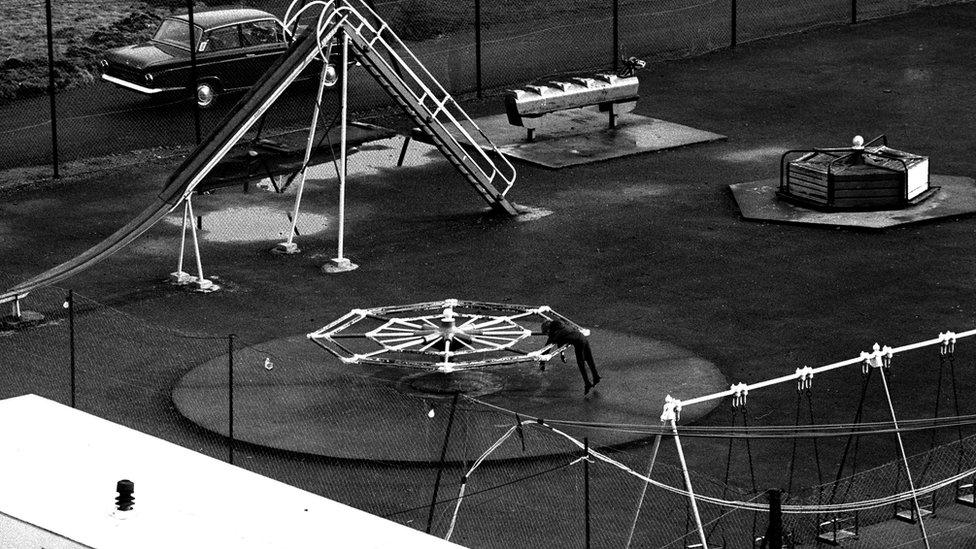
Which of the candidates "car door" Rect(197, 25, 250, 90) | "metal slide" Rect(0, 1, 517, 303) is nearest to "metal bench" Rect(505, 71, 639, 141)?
"metal slide" Rect(0, 1, 517, 303)

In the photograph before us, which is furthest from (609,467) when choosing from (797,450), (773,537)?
(773,537)

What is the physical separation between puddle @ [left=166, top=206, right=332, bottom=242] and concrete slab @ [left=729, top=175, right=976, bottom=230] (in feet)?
23.9

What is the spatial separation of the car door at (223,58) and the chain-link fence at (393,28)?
93 mm

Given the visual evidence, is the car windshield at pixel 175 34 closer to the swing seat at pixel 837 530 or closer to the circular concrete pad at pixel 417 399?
the circular concrete pad at pixel 417 399

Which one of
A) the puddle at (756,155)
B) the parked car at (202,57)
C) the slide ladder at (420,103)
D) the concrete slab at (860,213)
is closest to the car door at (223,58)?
the parked car at (202,57)

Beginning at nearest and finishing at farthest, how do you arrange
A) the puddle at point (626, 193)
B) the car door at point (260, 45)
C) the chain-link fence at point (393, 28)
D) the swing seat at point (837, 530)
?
the swing seat at point (837, 530), the puddle at point (626, 193), the chain-link fence at point (393, 28), the car door at point (260, 45)

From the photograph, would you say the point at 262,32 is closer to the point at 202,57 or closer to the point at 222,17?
the point at 222,17

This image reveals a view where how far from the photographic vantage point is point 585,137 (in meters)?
34.7

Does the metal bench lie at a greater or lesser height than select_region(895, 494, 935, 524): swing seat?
greater

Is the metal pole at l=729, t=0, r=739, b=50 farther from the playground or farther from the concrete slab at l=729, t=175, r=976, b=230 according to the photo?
the concrete slab at l=729, t=175, r=976, b=230

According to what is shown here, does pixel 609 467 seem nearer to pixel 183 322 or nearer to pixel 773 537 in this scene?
pixel 773 537

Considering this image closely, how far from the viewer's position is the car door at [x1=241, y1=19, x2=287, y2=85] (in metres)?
36.0

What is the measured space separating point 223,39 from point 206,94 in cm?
149

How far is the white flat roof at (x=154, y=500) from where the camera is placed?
13.5 m
